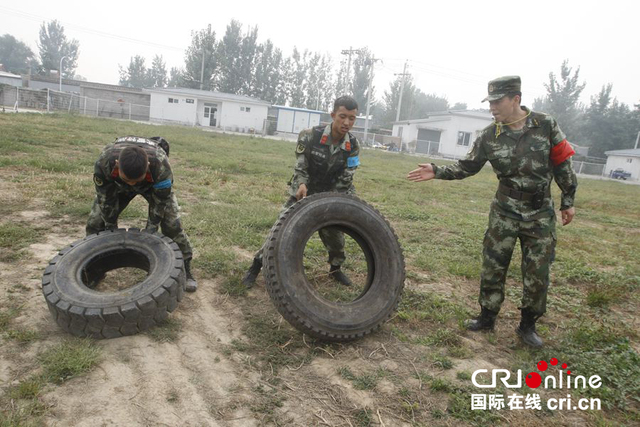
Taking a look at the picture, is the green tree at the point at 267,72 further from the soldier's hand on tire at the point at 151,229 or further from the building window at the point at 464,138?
the soldier's hand on tire at the point at 151,229

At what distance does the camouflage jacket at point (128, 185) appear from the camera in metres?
3.57

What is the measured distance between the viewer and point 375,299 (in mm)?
3496

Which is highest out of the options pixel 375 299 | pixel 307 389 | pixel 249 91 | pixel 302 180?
pixel 249 91

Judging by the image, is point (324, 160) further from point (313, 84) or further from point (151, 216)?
point (313, 84)

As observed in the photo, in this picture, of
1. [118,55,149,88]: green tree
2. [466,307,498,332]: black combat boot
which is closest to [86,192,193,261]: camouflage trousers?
[466,307,498,332]: black combat boot

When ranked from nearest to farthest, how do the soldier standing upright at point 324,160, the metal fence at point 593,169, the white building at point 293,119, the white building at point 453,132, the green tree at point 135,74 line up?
the soldier standing upright at point 324,160 < the white building at point 453,132 < the metal fence at point 593,169 < the white building at point 293,119 < the green tree at point 135,74

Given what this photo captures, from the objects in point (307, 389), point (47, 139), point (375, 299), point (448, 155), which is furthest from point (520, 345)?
point (448, 155)

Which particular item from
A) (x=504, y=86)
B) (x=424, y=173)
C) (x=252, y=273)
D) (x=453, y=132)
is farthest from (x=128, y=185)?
(x=453, y=132)

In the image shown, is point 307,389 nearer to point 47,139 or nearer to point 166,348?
point 166,348

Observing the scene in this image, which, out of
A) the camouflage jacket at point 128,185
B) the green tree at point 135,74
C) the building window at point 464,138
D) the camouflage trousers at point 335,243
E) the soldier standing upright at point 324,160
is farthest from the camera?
the green tree at point 135,74

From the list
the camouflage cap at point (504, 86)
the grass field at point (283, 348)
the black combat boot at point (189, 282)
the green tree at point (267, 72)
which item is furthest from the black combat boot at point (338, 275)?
the green tree at point (267, 72)

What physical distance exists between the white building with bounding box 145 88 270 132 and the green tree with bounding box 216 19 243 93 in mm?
19842

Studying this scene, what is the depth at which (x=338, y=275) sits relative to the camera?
4641mm

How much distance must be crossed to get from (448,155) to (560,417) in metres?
39.9
